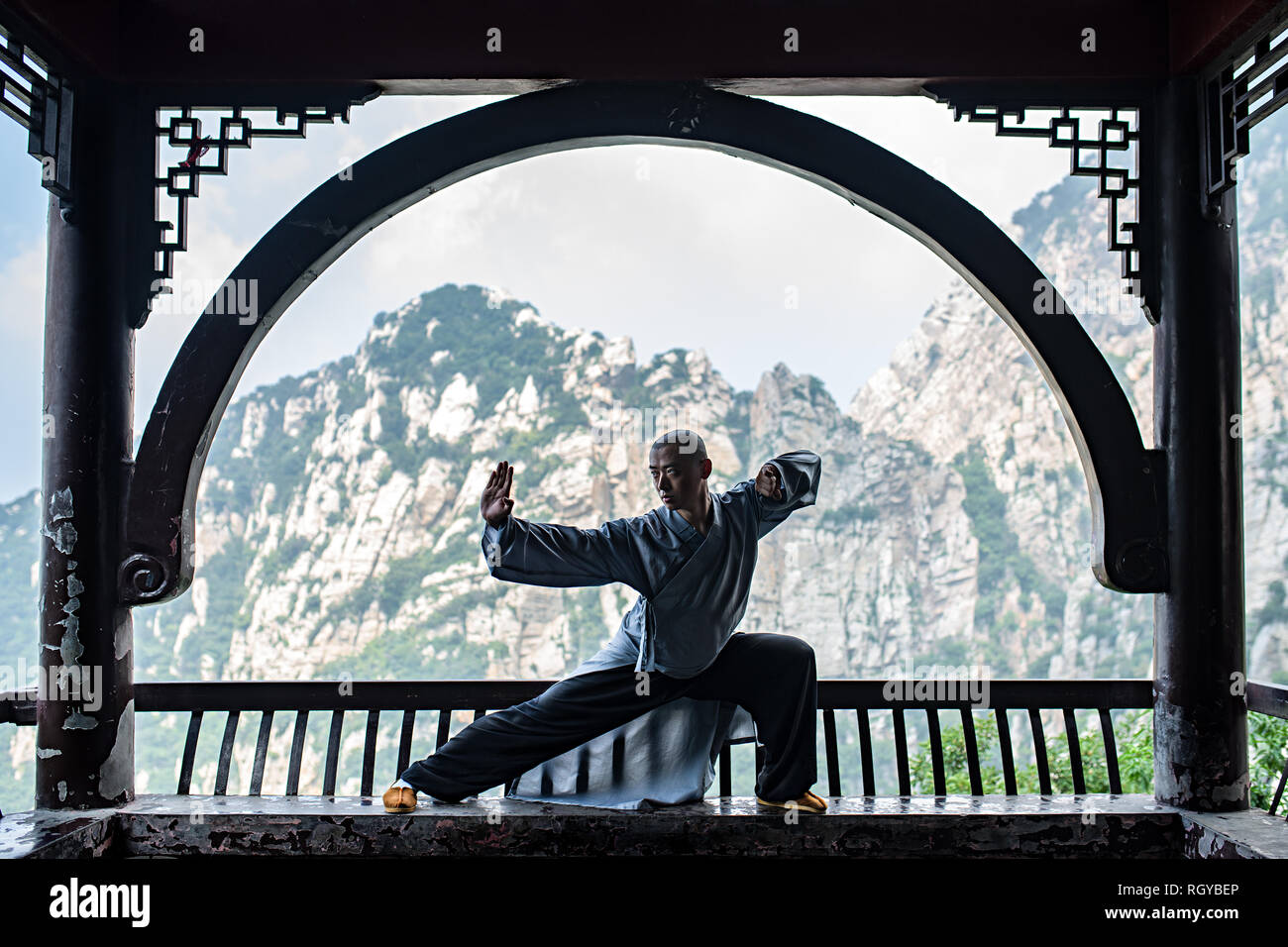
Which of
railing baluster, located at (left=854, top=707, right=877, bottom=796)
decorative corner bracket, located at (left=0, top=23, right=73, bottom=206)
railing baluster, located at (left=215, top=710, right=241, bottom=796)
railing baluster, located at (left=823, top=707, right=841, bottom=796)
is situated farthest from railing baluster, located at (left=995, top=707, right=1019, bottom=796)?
decorative corner bracket, located at (left=0, top=23, right=73, bottom=206)

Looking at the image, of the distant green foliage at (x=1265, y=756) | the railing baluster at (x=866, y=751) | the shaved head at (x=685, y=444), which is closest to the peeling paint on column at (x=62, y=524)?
the shaved head at (x=685, y=444)

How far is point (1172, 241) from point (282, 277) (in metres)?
2.89

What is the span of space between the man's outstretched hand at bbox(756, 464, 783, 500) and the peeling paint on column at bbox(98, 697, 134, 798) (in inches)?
85.6

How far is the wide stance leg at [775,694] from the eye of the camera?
10.6ft

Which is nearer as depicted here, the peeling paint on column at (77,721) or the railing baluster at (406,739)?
the peeling paint on column at (77,721)

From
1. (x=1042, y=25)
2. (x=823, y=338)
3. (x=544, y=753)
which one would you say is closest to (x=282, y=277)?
(x=544, y=753)

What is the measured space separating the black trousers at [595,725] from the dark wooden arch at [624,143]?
40.8 inches

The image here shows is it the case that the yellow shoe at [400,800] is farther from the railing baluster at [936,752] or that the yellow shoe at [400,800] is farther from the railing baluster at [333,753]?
the railing baluster at [936,752]

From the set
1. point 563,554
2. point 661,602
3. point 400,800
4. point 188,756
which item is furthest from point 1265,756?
point 188,756

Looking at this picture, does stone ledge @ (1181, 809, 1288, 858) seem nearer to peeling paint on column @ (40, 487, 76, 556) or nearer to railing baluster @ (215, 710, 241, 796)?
railing baluster @ (215, 710, 241, 796)

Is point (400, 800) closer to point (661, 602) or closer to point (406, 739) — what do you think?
point (406, 739)
